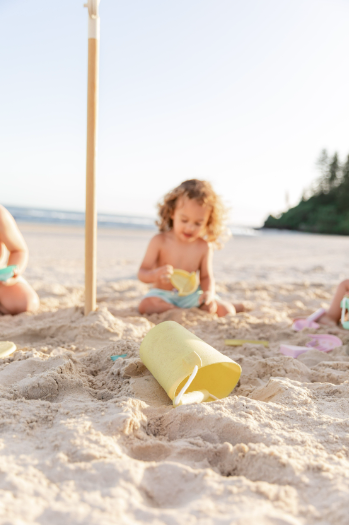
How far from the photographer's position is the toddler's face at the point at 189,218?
2.84 meters

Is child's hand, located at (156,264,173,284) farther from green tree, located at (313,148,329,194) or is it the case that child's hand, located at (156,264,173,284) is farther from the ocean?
green tree, located at (313,148,329,194)

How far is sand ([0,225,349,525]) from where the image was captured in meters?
0.80

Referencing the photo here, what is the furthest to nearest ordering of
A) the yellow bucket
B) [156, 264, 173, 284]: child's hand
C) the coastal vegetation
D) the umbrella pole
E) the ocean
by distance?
the coastal vegetation → the ocean → [156, 264, 173, 284]: child's hand → the umbrella pole → the yellow bucket

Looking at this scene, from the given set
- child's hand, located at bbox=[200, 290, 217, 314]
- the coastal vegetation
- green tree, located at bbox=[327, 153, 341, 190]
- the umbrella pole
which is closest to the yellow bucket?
the umbrella pole

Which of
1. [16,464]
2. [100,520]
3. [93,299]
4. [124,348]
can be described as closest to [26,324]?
[93,299]

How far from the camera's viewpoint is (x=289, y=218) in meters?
33.1

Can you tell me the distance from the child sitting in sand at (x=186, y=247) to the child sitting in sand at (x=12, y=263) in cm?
78

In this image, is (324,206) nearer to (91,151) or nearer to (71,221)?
(71,221)

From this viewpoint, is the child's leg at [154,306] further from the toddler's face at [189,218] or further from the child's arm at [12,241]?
the child's arm at [12,241]

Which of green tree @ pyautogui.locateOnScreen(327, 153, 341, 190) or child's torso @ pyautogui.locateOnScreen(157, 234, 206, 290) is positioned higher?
green tree @ pyautogui.locateOnScreen(327, 153, 341, 190)

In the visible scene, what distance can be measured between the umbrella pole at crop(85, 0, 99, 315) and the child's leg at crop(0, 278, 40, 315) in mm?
561

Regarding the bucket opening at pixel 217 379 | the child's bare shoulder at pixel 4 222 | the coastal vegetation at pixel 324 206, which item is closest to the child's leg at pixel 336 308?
the bucket opening at pixel 217 379

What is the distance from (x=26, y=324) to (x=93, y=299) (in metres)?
0.41

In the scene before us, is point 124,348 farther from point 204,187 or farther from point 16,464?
point 204,187
